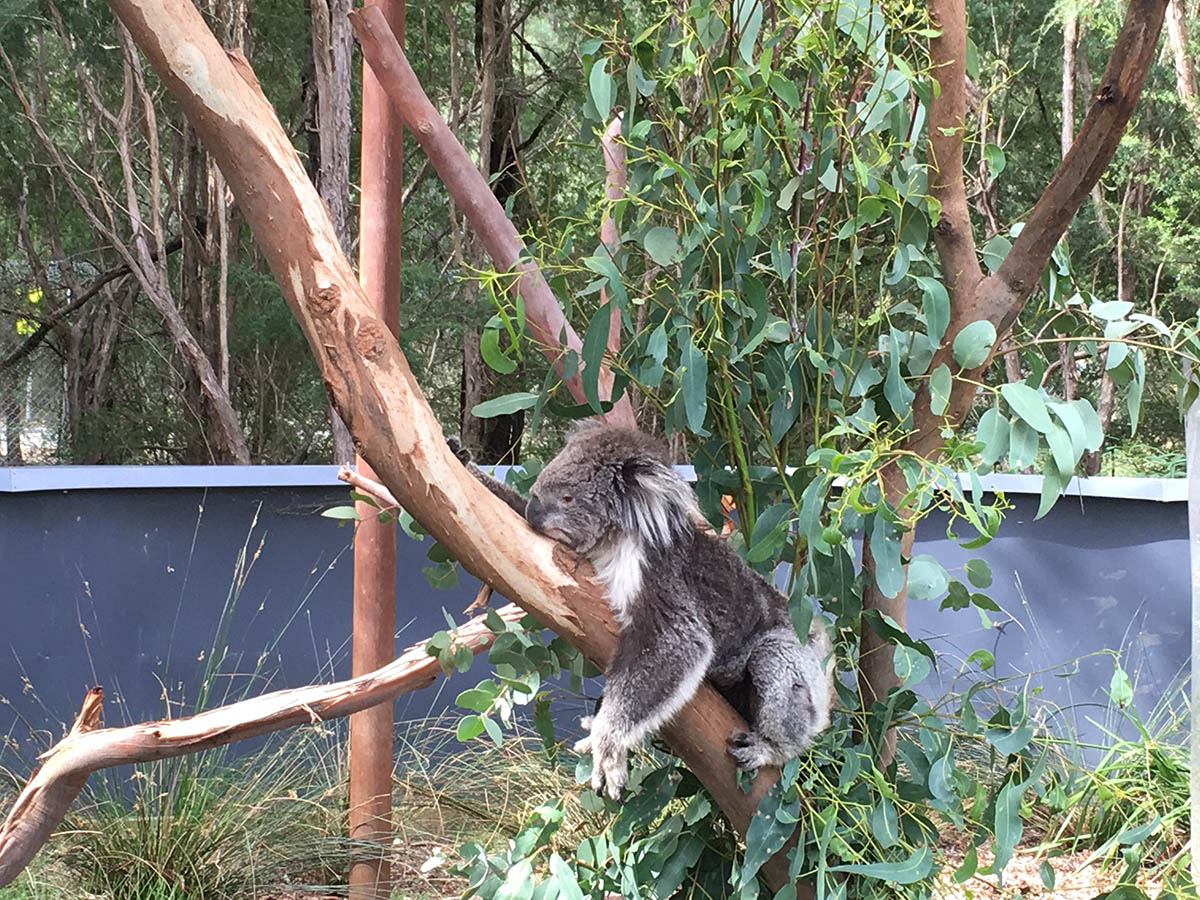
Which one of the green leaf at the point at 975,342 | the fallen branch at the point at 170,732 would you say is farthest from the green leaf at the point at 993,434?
the fallen branch at the point at 170,732

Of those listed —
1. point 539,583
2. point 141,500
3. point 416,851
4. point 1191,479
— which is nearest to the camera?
point 539,583

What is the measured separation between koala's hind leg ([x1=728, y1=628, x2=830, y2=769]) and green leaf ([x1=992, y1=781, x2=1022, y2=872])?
294mm

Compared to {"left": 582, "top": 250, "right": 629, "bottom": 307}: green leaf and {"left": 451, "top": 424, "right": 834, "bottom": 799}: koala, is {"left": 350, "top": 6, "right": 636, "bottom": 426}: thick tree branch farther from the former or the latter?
{"left": 582, "top": 250, "right": 629, "bottom": 307}: green leaf

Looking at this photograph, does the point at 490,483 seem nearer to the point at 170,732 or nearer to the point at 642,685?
the point at 642,685

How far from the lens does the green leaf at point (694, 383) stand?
1.39 metres

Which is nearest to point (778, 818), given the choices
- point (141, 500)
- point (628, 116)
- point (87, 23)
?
point (628, 116)

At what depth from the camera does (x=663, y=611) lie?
1613mm

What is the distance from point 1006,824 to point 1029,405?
2.09ft

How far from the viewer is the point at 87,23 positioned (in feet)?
20.0

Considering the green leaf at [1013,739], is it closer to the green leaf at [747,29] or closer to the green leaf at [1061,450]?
the green leaf at [1061,450]

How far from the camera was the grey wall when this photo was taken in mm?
3758

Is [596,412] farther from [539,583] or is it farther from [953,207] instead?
[953,207]

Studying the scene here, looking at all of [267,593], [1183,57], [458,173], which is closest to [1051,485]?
[458,173]

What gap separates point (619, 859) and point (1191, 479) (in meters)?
1.14
